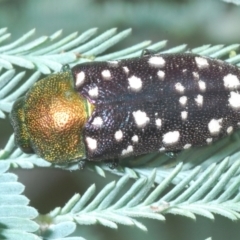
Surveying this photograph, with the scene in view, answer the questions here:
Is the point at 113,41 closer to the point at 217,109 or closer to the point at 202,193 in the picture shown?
the point at 217,109

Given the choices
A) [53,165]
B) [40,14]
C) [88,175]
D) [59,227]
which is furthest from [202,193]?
[40,14]

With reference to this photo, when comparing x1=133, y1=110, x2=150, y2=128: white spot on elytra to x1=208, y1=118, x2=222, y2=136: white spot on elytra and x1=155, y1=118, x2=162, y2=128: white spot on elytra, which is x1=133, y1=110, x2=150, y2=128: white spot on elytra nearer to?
x1=155, y1=118, x2=162, y2=128: white spot on elytra

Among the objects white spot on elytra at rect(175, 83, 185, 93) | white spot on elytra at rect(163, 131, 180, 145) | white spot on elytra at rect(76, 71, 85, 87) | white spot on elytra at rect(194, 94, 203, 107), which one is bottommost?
white spot on elytra at rect(163, 131, 180, 145)

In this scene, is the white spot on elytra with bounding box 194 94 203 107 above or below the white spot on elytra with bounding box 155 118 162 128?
above

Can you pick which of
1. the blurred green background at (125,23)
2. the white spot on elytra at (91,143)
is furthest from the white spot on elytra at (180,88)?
the blurred green background at (125,23)

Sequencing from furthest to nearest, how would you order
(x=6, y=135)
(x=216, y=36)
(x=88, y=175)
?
1. (x=216, y=36)
2. (x=88, y=175)
3. (x=6, y=135)

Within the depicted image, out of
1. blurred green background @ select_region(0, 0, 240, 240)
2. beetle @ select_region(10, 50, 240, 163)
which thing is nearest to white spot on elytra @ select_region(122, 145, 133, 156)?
beetle @ select_region(10, 50, 240, 163)
